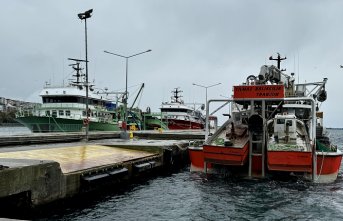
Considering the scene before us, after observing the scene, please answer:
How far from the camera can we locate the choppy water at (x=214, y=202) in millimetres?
10906

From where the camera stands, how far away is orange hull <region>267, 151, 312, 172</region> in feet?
49.4

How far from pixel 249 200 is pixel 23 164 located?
739 centimetres

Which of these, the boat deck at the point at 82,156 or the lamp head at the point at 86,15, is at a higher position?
the lamp head at the point at 86,15

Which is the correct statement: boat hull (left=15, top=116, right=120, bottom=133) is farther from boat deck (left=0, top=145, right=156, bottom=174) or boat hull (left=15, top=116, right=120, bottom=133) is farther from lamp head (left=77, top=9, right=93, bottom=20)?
boat deck (left=0, top=145, right=156, bottom=174)

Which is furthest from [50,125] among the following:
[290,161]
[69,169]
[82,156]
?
[290,161]

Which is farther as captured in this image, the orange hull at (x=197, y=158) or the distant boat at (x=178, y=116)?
the distant boat at (x=178, y=116)

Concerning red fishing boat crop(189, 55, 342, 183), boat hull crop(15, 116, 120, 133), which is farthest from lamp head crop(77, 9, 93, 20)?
boat hull crop(15, 116, 120, 133)

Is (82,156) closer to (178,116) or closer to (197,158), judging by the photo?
(197,158)

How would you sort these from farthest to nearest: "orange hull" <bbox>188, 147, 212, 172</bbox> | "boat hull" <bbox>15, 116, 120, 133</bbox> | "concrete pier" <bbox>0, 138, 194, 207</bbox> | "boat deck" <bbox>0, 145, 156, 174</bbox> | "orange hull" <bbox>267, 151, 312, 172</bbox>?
"boat hull" <bbox>15, 116, 120, 133</bbox>
"orange hull" <bbox>188, 147, 212, 172</bbox>
"orange hull" <bbox>267, 151, 312, 172</bbox>
"boat deck" <bbox>0, 145, 156, 174</bbox>
"concrete pier" <bbox>0, 138, 194, 207</bbox>

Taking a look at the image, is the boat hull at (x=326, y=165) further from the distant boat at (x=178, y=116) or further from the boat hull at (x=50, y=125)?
the distant boat at (x=178, y=116)

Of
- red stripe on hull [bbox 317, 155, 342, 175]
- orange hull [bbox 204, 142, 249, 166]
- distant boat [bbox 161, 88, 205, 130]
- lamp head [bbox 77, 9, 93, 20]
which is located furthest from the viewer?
distant boat [bbox 161, 88, 205, 130]

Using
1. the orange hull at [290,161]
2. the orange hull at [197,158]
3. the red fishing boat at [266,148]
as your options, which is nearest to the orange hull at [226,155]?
the red fishing boat at [266,148]

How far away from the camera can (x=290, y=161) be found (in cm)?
1516

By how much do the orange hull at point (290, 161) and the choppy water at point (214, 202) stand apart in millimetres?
738
